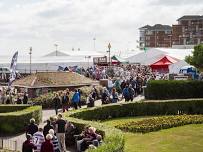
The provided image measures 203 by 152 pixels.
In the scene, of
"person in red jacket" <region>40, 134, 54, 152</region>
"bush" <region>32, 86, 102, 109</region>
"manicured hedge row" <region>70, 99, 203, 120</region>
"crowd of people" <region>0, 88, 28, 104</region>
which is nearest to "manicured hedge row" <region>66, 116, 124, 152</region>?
"person in red jacket" <region>40, 134, 54, 152</region>

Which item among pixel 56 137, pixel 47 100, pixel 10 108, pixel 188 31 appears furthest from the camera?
pixel 188 31

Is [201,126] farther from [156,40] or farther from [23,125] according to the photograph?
[156,40]

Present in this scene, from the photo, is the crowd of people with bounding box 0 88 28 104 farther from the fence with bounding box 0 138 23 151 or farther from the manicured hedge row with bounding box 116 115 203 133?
the fence with bounding box 0 138 23 151

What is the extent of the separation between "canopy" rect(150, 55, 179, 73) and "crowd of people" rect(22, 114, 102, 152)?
99.9 ft

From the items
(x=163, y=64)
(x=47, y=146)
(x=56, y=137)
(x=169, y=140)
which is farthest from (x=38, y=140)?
(x=163, y=64)

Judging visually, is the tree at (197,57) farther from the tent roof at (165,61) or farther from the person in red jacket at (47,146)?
the person in red jacket at (47,146)

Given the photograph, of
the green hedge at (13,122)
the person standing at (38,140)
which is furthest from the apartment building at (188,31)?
the person standing at (38,140)

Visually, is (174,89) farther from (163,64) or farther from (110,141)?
(110,141)

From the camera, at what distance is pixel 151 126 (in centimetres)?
2219

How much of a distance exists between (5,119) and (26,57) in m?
49.9

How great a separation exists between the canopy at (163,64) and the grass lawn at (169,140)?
84.6 ft

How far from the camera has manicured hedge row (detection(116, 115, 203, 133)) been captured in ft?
72.3

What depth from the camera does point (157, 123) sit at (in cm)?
2283

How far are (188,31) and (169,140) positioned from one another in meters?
156
